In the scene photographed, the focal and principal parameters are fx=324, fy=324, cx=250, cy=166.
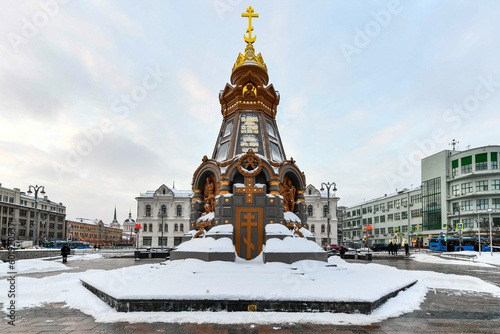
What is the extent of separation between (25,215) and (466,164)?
331 ft

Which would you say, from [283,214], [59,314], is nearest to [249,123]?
[283,214]

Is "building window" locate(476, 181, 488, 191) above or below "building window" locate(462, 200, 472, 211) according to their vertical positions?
above

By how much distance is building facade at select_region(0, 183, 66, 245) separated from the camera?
7619 centimetres

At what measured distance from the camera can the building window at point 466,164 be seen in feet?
186

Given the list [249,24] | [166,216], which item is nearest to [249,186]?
[249,24]

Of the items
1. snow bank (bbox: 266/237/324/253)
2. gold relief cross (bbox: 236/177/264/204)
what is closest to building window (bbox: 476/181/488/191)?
snow bank (bbox: 266/237/324/253)

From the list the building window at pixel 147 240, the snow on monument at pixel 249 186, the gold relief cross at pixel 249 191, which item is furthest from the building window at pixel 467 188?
the building window at pixel 147 240

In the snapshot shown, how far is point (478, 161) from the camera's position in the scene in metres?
Result: 55.6

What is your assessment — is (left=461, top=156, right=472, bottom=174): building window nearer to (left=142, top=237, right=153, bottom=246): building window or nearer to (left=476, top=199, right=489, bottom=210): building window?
(left=476, top=199, right=489, bottom=210): building window

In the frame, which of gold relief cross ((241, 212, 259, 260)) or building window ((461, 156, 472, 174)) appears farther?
building window ((461, 156, 472, 174))

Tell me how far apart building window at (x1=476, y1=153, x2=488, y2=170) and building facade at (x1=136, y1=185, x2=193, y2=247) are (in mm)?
53522

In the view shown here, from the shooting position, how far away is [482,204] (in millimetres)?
54250

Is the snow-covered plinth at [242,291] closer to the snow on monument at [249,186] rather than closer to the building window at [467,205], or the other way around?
the snow on monument at [249,186]

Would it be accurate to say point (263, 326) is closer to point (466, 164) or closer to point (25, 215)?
point (466, 164)
